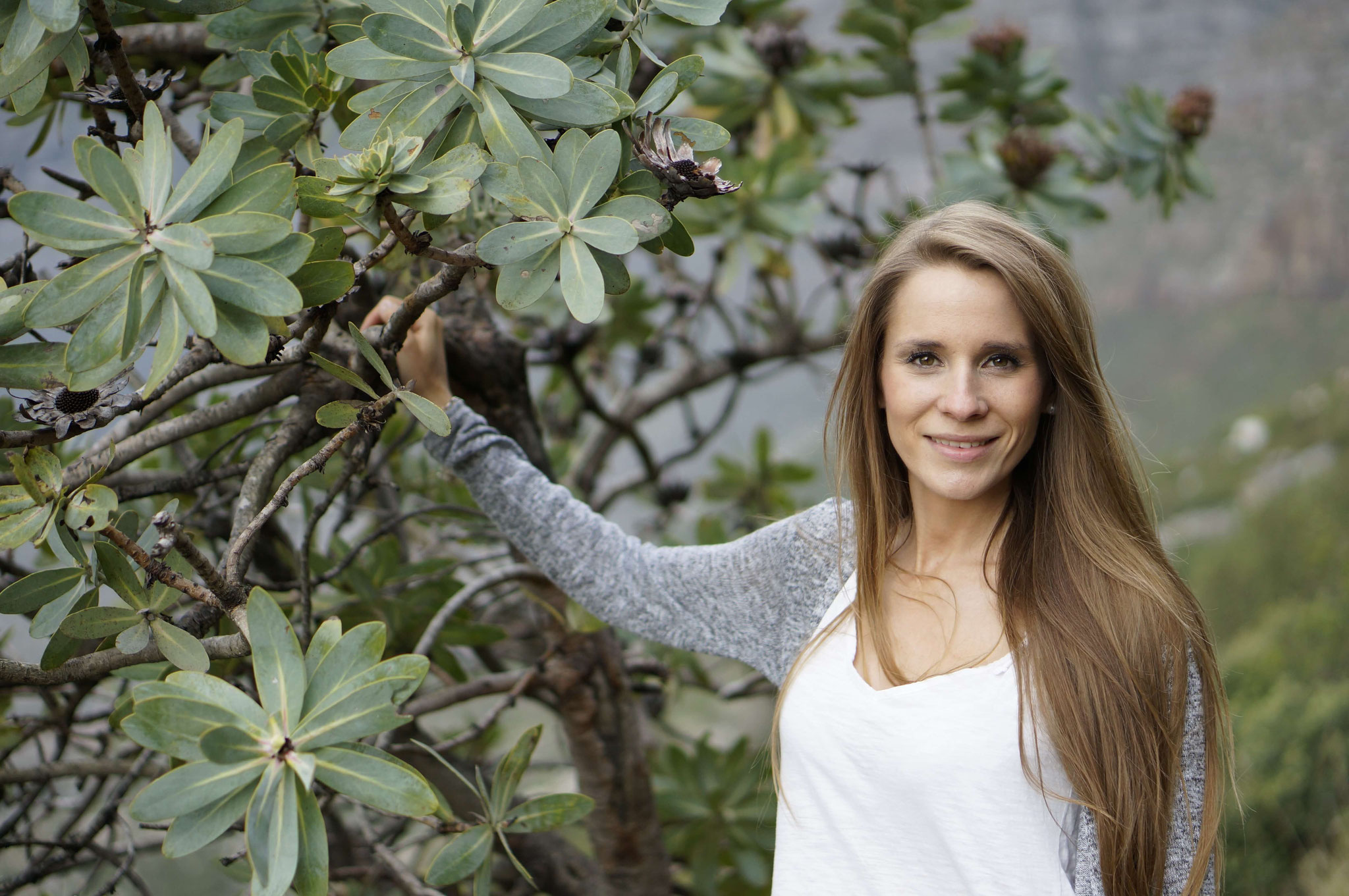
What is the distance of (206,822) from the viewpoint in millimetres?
643

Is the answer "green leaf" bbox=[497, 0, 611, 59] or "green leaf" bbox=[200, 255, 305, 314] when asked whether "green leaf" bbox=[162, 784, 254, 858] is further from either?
"green leaf" bbox=[497, 0, 611, 59]

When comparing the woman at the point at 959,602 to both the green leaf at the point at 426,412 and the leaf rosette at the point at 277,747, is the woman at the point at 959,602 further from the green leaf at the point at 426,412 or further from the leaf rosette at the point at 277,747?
the leaf rosette at the point at 277,747

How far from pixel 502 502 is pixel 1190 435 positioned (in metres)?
5.74

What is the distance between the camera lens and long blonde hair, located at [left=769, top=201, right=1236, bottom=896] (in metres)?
1.09

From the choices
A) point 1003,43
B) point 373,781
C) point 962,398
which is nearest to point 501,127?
point 373,781

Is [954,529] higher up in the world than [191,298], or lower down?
lower down

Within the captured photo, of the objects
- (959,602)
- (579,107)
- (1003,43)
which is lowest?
(959,602)

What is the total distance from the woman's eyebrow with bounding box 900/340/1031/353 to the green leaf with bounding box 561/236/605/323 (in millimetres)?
507

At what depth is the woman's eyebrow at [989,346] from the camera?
1.16m

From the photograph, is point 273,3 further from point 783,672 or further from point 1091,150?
point 1091,150

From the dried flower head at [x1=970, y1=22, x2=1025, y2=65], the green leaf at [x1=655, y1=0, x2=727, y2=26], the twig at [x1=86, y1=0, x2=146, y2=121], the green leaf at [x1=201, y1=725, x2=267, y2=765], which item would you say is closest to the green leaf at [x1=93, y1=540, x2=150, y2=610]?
the green leaf at [x1=201, y1=725, x2=267, y2=765]

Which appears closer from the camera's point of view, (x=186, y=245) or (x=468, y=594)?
(x=186, y=245)

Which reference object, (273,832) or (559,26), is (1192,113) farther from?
(273,832)

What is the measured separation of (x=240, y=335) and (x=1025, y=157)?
5.62ft
